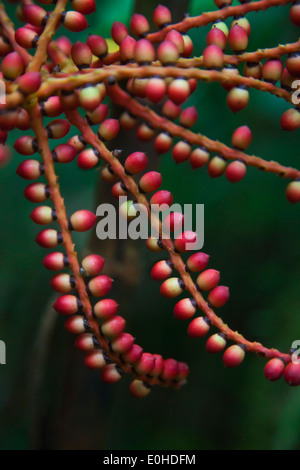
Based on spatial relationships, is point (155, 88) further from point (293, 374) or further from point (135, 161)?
point (293, 374)

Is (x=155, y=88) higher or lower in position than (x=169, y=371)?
higher

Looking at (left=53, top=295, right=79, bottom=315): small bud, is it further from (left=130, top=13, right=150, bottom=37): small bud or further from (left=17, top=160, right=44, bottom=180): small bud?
(left=130, top=13, right=150, bottom=37): small bud

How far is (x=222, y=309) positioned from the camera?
814 millimetres

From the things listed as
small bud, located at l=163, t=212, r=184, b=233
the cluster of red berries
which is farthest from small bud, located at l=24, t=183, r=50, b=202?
small bud, located at l=163, t=212, r=184, b=233

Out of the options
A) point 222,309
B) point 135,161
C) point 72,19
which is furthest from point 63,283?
point 222,309

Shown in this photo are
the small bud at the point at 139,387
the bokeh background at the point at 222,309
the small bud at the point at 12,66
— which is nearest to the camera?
the small bud at the point at 12,66

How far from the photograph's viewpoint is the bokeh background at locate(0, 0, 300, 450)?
76 cm

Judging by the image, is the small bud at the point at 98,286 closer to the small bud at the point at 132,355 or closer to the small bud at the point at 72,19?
the small bud at the point at 132,355

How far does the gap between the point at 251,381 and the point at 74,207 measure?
39cm

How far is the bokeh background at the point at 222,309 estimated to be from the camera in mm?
756

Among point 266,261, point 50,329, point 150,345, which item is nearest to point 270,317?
point 266,261

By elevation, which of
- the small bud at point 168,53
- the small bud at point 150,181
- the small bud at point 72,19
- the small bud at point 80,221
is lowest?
the small bud at point 80,221

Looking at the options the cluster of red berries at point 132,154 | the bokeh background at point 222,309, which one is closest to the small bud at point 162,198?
the cluster of red berries at point 132,154

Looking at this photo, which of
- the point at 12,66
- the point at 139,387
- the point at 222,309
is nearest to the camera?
the point at 12,66
